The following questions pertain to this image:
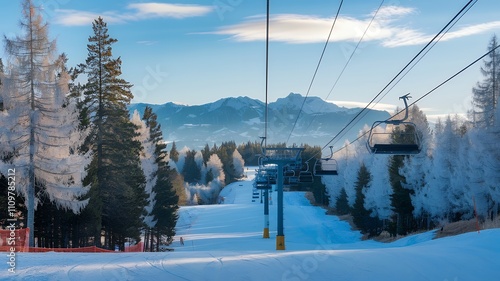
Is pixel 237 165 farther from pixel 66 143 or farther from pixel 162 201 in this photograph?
pixel 66 143

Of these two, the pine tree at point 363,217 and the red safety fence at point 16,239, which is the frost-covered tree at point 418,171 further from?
the red safety fence at point 16,239

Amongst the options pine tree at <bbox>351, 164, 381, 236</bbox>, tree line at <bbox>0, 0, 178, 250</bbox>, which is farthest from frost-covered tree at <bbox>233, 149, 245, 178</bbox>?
tree line at <bbox>0, 0, 178, 250</bbox>

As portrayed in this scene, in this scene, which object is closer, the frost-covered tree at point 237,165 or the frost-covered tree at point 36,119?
the frost-covered tree at point 36,119

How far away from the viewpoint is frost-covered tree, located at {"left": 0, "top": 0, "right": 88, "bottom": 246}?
26.5 metres

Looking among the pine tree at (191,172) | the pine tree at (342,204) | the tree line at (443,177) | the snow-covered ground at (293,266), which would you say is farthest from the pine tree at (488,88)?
the pine tree at (191,172)

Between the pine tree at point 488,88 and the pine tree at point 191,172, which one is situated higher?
the pine tree at point 488,88

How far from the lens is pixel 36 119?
88.4 feet

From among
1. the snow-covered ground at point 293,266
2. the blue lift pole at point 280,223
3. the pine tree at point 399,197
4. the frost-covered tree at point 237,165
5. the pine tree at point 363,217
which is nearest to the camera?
the snow-covered ground at point 293,266

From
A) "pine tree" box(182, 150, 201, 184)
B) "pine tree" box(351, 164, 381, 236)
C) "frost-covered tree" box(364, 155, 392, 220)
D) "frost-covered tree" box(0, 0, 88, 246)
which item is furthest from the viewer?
"pine tree" box(182, 150, 201, 184)

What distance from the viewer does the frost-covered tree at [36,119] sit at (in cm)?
2653

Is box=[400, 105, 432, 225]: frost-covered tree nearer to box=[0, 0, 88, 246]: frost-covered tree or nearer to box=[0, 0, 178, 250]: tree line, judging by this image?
box=[0, 0, 178, 250]: tree line

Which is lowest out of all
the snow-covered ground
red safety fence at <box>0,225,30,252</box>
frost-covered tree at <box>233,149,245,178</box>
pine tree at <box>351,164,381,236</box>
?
pine tree at <box>351,164,381,236</box>

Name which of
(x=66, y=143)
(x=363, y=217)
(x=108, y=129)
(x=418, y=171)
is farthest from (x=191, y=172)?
(x=66, y=143)

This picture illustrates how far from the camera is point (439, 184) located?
175 feet
